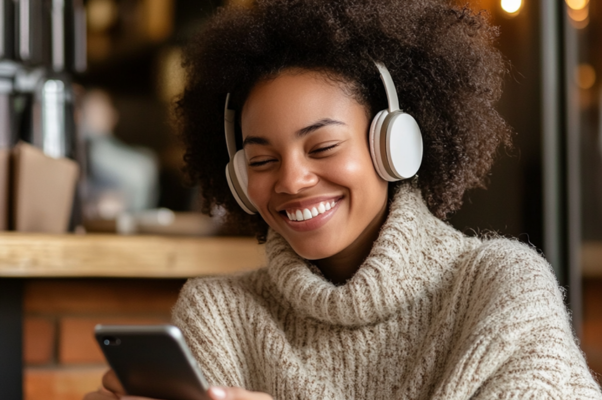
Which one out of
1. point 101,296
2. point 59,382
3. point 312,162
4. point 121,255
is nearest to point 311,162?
point 312,162

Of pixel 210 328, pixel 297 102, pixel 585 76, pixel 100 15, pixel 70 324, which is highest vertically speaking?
pixel 100 15

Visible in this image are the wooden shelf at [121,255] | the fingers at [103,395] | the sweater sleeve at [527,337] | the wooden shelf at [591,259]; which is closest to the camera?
the sweater sleeve at [527,337]

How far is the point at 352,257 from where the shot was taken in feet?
3.70

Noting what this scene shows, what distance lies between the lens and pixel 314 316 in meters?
1.07

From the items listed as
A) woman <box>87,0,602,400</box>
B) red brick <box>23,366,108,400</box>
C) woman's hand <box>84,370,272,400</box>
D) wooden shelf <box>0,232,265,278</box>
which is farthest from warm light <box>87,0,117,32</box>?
woman's hand <box>84,370,272,400</box>

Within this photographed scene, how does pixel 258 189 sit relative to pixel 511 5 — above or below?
below

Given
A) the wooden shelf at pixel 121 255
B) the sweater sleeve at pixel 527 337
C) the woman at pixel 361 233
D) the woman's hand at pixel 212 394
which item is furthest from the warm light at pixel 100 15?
the sweater sleeve at pixel 527 337

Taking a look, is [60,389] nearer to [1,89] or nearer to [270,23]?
[1,89]

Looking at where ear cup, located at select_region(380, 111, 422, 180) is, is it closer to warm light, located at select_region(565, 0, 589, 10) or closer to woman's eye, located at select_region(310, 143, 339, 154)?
woman's eye, located at select_region(310, 143, 339, 154)

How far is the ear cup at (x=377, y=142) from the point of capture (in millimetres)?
1031

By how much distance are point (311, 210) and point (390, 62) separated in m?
0.27

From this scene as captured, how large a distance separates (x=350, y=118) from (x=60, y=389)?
1033 mm

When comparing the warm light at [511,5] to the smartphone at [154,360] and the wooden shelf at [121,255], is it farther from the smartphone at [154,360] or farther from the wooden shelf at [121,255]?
the smartphone at [154,360]

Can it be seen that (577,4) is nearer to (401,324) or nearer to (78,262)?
(401,324)
